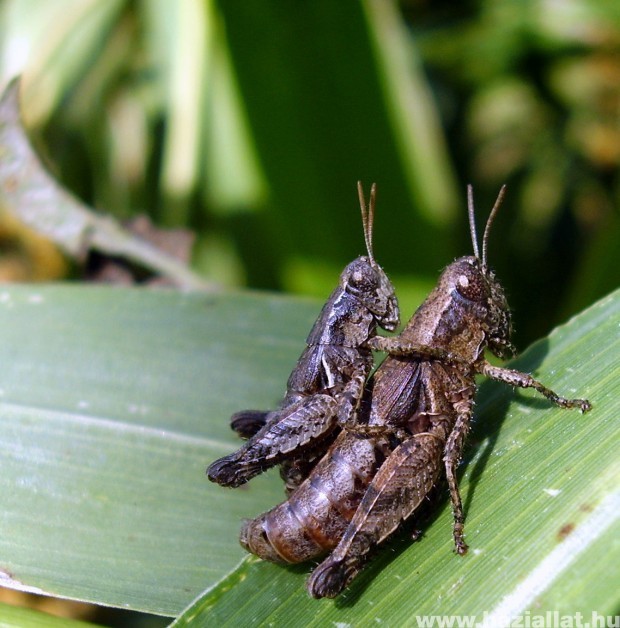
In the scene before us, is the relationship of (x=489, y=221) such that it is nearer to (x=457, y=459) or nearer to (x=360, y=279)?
(x=360, y=279)

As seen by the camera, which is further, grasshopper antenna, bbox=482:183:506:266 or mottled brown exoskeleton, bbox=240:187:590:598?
grasshopper antenna, bbox=482:183:506:266

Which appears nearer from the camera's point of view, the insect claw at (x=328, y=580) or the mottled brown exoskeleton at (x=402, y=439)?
the insect claw at (x=328, y=580)

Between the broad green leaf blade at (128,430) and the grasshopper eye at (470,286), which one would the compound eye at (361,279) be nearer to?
the grasshopper eye at (470,286)

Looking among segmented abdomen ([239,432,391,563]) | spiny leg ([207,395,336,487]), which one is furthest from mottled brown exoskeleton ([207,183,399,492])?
segmented abdomen ([239,432,391,563])

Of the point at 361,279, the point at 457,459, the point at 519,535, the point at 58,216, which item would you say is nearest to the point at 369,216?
the point at 361,279

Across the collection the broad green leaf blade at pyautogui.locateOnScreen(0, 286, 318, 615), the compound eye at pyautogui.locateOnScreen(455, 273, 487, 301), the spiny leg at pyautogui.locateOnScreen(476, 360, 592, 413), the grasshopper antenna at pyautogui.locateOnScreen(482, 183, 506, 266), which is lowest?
the broad green leaf blade at pyautogui.locateOnScreen(0, 286, 318, 615)

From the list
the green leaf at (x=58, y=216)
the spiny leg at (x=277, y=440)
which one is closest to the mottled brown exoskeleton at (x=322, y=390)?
the spiny leg at (x=277, y=440)

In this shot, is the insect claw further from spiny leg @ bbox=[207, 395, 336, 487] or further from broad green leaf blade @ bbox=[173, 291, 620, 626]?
spiny leg @ bbox=[207, 395, 336, 487]
